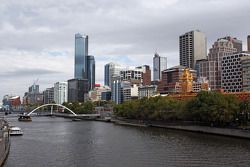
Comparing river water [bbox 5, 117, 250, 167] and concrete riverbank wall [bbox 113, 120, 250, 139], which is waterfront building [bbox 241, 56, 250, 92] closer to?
concrete riverbank wall [bbox 113, 120, 250, 139]

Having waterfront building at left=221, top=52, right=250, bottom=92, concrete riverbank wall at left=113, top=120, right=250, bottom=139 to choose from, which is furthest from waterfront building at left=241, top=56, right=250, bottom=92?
concrete riverbank wall at left=113, top=120, right=250, bottom=139

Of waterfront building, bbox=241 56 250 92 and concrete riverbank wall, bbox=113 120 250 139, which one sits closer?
concrete riverbank wall, bbox=113 120 250 139

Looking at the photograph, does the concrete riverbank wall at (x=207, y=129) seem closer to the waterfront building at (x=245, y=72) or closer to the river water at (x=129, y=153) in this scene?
the river water at (x=129, y=153)

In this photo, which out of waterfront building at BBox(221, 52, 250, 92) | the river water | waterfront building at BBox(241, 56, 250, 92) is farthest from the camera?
waterfront building at BBox(221, 52, 250, 92)

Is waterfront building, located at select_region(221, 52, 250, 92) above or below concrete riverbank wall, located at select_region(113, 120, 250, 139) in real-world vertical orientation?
above

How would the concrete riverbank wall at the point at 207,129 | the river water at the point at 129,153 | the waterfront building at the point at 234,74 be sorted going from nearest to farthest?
the river water at the point at 129,153
the concrete riverbank wall at the point at 207,129
the waterfront building at the point at 234,74

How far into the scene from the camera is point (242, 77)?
7382 inches

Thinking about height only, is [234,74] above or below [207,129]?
above

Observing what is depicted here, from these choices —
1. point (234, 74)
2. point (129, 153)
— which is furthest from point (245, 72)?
point (129, 153)

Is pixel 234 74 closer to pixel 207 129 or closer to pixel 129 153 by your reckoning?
pixel 207 129

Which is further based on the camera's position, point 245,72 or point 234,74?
point 234,74

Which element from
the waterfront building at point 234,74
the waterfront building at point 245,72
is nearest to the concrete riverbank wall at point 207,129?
the waterfront building at point 245,72

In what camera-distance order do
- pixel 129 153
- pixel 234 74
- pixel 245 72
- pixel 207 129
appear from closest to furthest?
pixel 129 153 → pixel 207 129 → pixel 245 72 → pixel 234 74

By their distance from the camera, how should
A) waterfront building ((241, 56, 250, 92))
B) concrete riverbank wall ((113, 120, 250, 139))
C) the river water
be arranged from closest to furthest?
the river water < concrete riverbank wall ((113, 120, 250, 139)) < waterfront building ((241, 56, 250, 92))
